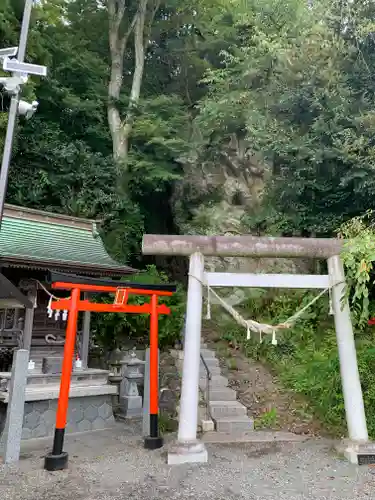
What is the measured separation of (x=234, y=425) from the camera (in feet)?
26.7

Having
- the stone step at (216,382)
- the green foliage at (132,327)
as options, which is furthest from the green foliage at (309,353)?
the green foliage at (132,327)

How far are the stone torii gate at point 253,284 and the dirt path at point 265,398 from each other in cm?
198

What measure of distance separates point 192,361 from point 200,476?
1.61 m

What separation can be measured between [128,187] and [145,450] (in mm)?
→ 12555

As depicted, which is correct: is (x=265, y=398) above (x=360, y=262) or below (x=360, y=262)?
below

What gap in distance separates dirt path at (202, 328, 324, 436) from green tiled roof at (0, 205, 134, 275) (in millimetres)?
3882

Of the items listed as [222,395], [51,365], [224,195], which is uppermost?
[224,195]

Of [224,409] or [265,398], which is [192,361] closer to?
[224,409]

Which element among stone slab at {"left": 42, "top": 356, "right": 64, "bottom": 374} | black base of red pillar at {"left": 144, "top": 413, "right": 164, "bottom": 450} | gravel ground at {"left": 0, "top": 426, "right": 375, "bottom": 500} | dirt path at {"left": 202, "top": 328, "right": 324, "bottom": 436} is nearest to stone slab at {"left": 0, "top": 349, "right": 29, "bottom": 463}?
gravel ground at {"left": 0, "top": 426, "right": 375, "bottom": 500}

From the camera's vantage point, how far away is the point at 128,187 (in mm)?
17844

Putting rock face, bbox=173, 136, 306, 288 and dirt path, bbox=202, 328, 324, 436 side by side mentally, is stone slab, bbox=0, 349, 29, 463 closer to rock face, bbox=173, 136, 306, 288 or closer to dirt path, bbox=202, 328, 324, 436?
dirt path, bbox=202, 328, 324, 436

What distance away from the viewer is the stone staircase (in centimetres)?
812

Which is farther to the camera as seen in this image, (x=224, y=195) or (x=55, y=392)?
(x=224, y=195)

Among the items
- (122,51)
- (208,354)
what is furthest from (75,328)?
(122,51)
